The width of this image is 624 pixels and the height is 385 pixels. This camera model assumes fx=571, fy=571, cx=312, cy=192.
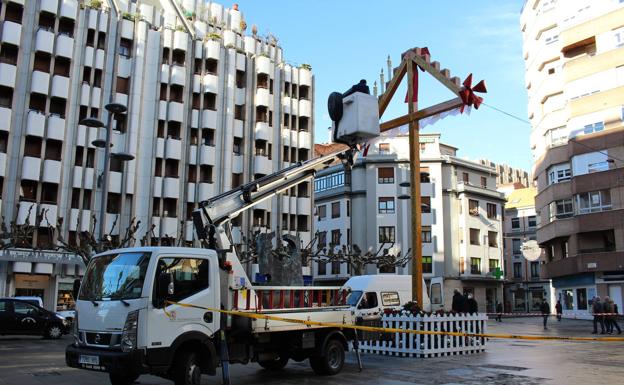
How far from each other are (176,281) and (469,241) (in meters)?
53.6

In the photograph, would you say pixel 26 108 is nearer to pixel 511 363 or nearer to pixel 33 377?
pixel 33 377

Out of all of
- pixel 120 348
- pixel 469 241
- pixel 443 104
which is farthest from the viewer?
pixel 469 241

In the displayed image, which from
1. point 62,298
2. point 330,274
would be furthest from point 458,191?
point 62,298

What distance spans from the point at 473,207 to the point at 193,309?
181 feet

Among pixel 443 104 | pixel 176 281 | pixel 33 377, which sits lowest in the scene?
pixel 33 377

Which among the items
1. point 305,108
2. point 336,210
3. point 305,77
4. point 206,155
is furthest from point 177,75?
point 336,210

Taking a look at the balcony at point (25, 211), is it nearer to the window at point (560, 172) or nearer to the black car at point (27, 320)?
the black car at point (27, 320)

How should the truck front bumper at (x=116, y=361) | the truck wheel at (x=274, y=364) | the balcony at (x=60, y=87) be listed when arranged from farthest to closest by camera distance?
1. the balcony at (x=60, y=87)
2. the truck wheel at (x=274, y=364)
3. the truck front bumper at (x=116, y=361)

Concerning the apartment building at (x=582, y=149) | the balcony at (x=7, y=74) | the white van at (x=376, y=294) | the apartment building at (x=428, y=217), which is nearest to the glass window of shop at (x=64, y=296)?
the balcony at (x=7, y=74)

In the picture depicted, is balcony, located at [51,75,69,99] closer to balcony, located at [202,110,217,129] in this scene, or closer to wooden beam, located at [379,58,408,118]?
balcony, located at [202,110,217,129]

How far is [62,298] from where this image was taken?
126ft

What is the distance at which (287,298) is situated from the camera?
11.1 meters

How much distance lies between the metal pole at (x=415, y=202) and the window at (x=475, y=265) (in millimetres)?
44200

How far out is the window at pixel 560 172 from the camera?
44.7m
